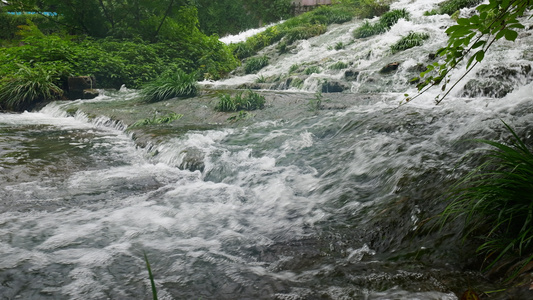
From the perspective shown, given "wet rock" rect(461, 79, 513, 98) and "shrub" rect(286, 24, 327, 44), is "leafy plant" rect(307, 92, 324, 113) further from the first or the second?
"shrub" rect(286, 24, 327, 44)

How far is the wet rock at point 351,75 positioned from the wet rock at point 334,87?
635 millimetres

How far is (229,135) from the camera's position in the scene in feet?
20.8

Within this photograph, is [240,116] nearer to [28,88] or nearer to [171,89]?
[171,89]

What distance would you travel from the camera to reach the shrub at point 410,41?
10203mm

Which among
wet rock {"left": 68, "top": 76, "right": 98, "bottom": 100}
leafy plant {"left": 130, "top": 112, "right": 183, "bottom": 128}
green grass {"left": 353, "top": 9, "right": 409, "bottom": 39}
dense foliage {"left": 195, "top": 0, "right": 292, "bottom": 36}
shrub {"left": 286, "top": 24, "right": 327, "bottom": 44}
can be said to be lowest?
leafy plant {"left": 130, "top": 112, "right": 183, "bottom": 128}

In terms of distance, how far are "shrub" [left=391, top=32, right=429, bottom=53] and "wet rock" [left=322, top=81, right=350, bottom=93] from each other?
2.57 m

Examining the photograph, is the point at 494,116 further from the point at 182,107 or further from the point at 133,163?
the point at 182,107

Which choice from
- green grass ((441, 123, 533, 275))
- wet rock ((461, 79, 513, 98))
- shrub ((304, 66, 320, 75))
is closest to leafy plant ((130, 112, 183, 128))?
shrub ((304, 66, 320, 75))

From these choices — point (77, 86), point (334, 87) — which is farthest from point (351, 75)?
point (77, 86)

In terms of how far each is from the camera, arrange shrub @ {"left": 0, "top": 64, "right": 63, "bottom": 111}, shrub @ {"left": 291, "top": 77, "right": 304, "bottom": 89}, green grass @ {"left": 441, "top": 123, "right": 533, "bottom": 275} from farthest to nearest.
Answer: shrub @ {"left": 0, "top": 64, "right": 63, "bottom": 111}
shrub @ {"left": 291, "top": 77, "right": 304, "bottom": 89}
green grass @ {"left": 441, "top": 123, "right": 533, "bottom": 275}

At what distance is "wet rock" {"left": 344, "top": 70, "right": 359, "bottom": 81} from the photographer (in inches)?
377

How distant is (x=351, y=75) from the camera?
32.0ft

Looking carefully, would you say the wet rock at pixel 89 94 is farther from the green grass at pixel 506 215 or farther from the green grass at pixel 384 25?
the green grass at pixel 506 215

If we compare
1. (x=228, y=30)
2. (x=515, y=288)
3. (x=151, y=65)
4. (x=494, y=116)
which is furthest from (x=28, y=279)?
(x=228, y=30)
